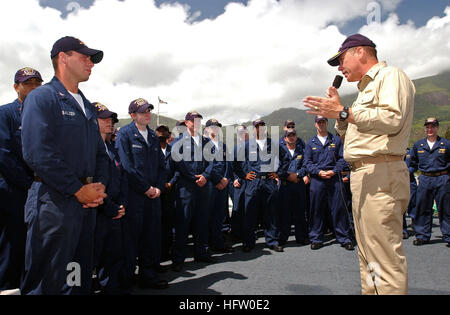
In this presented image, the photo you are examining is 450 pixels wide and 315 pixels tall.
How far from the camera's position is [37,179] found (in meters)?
1.90

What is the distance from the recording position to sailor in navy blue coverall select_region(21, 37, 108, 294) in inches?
69.6

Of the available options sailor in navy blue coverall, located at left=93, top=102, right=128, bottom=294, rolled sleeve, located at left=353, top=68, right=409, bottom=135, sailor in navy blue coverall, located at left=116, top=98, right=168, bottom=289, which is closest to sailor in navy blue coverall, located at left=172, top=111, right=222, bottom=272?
sailor in navy blue coverall, located at left=116, top=98, right=168, bottom=289

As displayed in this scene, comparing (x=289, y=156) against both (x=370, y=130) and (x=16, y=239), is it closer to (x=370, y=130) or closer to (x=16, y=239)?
(x=370, y=130)

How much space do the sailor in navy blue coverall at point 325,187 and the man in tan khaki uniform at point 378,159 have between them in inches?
117

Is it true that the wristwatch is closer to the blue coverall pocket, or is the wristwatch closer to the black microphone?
the black microphone

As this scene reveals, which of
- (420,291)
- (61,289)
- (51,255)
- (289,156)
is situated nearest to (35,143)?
(51,255)

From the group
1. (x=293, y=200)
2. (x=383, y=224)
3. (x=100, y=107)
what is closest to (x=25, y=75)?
(x=100, y=107)

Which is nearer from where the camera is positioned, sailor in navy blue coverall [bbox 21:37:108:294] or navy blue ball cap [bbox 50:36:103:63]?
sailor in navy blue coverall [bbox 21:37:108:294]

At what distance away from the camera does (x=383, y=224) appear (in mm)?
2100

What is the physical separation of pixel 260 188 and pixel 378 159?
308 cm

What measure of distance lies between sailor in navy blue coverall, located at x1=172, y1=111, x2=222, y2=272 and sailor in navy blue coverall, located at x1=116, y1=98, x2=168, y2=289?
0.67m

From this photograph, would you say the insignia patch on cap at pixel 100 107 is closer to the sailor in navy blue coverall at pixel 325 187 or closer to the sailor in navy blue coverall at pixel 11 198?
the sailor in navy blue coverall at pixel 11 198

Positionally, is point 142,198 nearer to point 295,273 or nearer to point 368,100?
point 295,273
